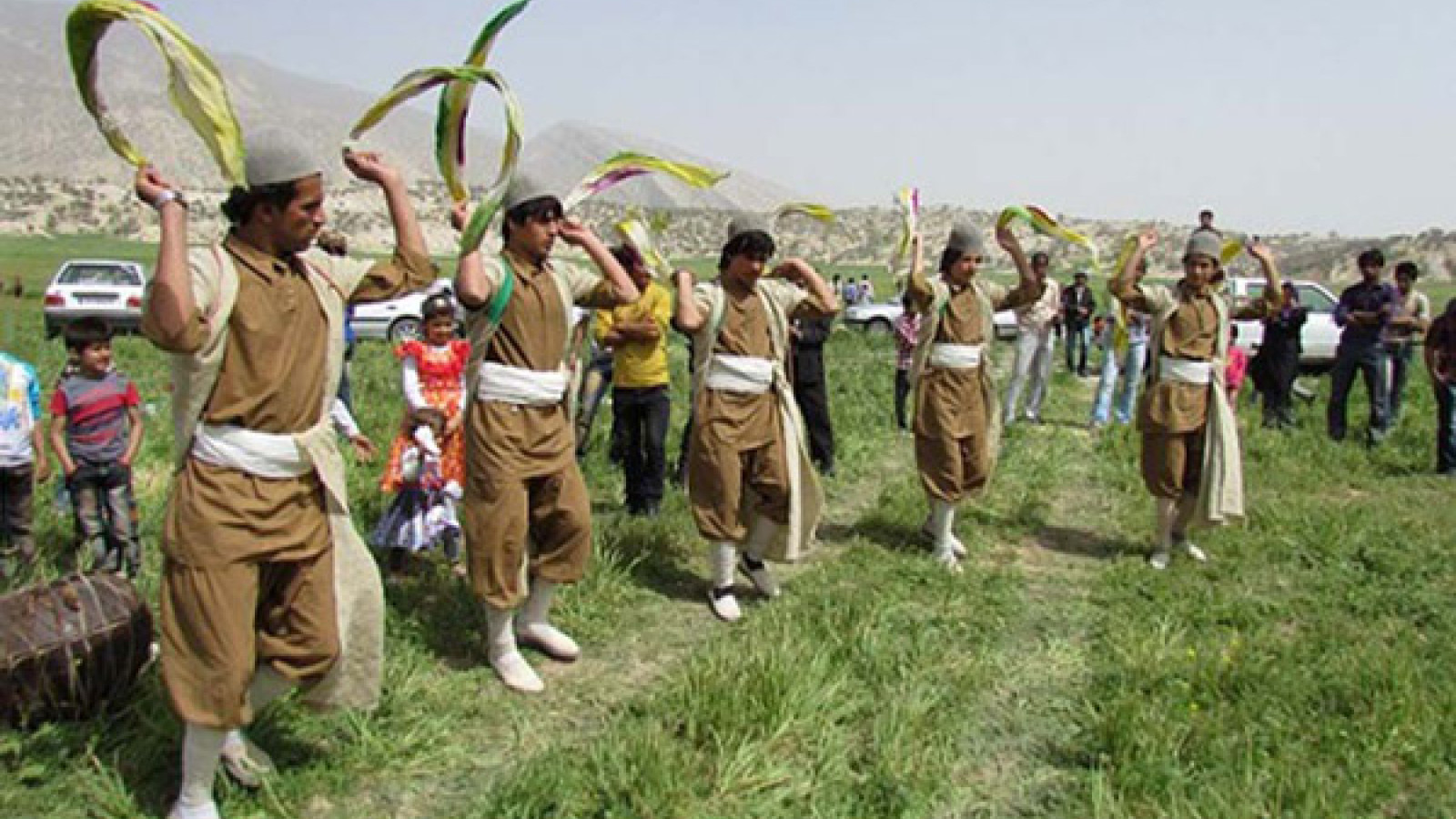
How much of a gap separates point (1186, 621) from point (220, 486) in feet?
13.9

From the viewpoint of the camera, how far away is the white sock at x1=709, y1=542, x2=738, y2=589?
5035 mm

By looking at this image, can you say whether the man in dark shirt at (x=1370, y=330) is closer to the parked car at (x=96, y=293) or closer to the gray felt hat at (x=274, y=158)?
the gray felt hat at (x=274, y=158)

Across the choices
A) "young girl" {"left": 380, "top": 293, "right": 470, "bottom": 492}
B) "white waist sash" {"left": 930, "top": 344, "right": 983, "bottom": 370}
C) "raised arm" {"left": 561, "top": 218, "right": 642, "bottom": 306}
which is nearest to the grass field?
"young girl" {"left": 380, "top": 293, "right": 470, "bottom": 492}

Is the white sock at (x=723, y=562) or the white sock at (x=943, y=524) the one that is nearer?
the white sock at (x=723, y=562)

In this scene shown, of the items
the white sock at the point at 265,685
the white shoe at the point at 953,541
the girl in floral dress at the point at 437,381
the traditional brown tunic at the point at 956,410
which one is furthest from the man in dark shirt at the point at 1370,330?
the white sock at the point at 265,685

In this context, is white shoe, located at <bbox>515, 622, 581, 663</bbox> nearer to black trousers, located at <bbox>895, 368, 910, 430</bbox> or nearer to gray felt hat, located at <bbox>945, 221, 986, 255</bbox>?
gray felt hat, located at <bbox>945, 221, 986, 255</bbox>

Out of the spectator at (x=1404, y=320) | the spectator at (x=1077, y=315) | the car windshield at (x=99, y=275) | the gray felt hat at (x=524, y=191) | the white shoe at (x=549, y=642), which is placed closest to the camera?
the gray felt hat at (x=524, y=191)

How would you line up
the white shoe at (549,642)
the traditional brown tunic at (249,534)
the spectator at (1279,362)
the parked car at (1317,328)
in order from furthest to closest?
the parked car at (1317,328) < the spectator at (1279,362) < the white shoe at (549,642) < the traditional brown tunic at (249,534)

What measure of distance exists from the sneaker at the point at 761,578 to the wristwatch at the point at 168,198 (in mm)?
3332

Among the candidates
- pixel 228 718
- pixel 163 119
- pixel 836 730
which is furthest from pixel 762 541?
pixel 163 119

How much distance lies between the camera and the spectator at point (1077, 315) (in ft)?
50.1

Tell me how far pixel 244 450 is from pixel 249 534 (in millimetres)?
237

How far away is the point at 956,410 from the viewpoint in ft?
19.4

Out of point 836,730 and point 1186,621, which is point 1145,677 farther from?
point 836,730
